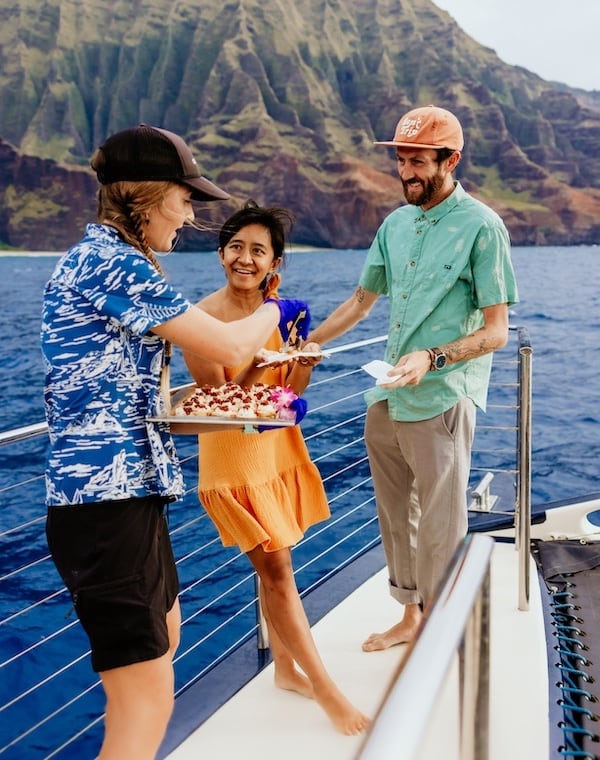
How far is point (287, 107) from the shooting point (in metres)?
115

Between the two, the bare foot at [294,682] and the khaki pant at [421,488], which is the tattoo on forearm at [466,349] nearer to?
the khaki pant at [421,488]

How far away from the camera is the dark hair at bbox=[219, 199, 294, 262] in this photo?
2.21m

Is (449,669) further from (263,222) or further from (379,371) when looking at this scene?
(263,222)

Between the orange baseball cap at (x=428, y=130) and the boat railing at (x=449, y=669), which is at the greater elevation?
the orange baseball cap at (x=428, y=130)

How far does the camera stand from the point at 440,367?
235cm

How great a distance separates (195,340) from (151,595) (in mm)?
467

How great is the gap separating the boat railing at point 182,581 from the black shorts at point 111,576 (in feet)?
1.23

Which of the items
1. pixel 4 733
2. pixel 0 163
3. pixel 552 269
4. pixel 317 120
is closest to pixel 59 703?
pixel 4 733

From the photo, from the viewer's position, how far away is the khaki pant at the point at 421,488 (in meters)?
2.46

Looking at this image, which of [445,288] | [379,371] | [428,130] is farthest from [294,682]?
[428,130]

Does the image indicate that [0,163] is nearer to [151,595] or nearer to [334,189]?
[334,189]

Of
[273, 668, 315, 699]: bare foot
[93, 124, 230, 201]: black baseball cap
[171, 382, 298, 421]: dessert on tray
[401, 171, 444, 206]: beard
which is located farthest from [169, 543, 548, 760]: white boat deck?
[401, 171, 444, 206]: beard

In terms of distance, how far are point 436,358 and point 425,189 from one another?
1.80 feet

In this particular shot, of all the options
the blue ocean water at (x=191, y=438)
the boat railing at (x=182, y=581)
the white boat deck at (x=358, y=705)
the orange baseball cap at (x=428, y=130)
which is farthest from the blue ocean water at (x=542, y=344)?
the white boat deck at (x=358, y=705)
